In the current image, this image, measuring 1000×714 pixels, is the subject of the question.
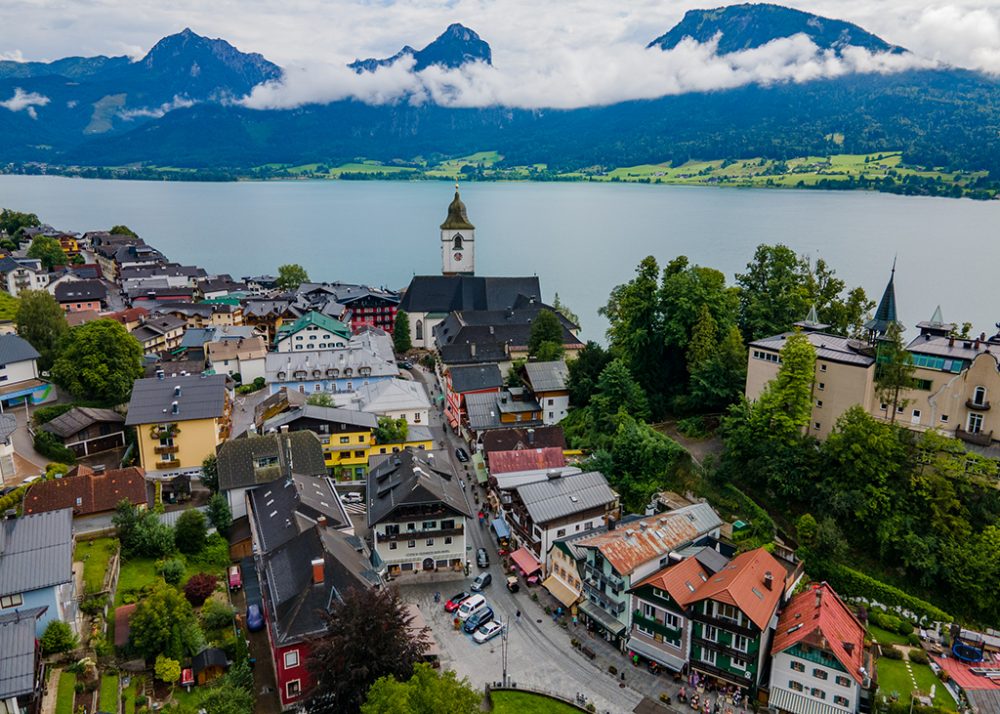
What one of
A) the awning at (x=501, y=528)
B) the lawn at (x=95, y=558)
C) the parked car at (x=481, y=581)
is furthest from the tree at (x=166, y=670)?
the awning at (x=501, y=528)

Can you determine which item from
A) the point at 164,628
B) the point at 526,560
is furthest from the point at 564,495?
the point at 164,628

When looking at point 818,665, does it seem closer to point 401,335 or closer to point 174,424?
point 174,424

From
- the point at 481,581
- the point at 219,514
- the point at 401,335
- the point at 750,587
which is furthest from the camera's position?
the point at 401,335

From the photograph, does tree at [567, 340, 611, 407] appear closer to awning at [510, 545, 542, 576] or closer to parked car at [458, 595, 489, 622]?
awning at [510, 545, 542, 576]

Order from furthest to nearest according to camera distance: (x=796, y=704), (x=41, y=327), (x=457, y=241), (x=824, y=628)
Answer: (x=457, y=241) < (x=41, y=327) < (x=796, y=704) < (x=824, y=628)

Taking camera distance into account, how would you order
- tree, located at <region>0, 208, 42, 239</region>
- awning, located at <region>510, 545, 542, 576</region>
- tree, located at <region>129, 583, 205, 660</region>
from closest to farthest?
tree, located at <region>129, 583, 205, 660</region> → awning, located at <region>510, 545, 542, 576</region> → tree, located at <region>0, 208, 42, 239</region>

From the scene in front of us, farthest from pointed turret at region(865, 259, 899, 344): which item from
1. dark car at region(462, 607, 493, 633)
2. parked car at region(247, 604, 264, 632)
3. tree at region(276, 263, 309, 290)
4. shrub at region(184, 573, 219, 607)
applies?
tree at region(276, 263, 309, 290)

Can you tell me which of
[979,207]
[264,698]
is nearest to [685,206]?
[979,207]

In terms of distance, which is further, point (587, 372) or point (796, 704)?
point (587, 372)
